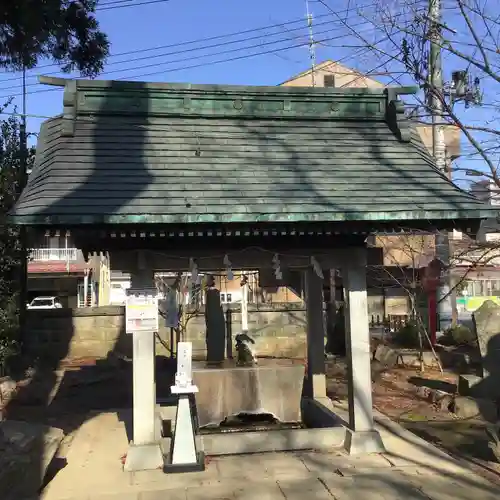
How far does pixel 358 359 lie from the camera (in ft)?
23.7

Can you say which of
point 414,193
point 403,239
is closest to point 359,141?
point 414,193

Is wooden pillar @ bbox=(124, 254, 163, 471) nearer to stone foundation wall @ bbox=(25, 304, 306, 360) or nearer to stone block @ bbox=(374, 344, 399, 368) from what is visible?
stone foundation wall @ bbox=(25, 304, 306, 360)

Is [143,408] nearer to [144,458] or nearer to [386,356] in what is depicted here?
[144,458]

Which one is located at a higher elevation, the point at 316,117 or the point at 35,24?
the point at 35,24

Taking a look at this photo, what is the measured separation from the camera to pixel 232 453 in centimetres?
709

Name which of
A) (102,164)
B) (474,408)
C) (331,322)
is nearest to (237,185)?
(102,164)

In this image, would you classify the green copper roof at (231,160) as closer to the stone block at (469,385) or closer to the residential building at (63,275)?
the stone block at (469,385)

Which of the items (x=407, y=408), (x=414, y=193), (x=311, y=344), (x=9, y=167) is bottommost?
(x=407, y=408)

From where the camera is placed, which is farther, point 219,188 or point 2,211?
point 2,211

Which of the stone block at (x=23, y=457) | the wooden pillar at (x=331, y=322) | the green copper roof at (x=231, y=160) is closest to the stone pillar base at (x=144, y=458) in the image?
the stone block at (x=23, y=457)

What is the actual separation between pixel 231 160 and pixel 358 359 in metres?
3.18

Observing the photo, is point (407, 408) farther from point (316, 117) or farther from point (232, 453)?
point (316, 117)

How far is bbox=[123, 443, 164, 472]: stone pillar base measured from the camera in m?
6.55

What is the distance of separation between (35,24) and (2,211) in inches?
249
